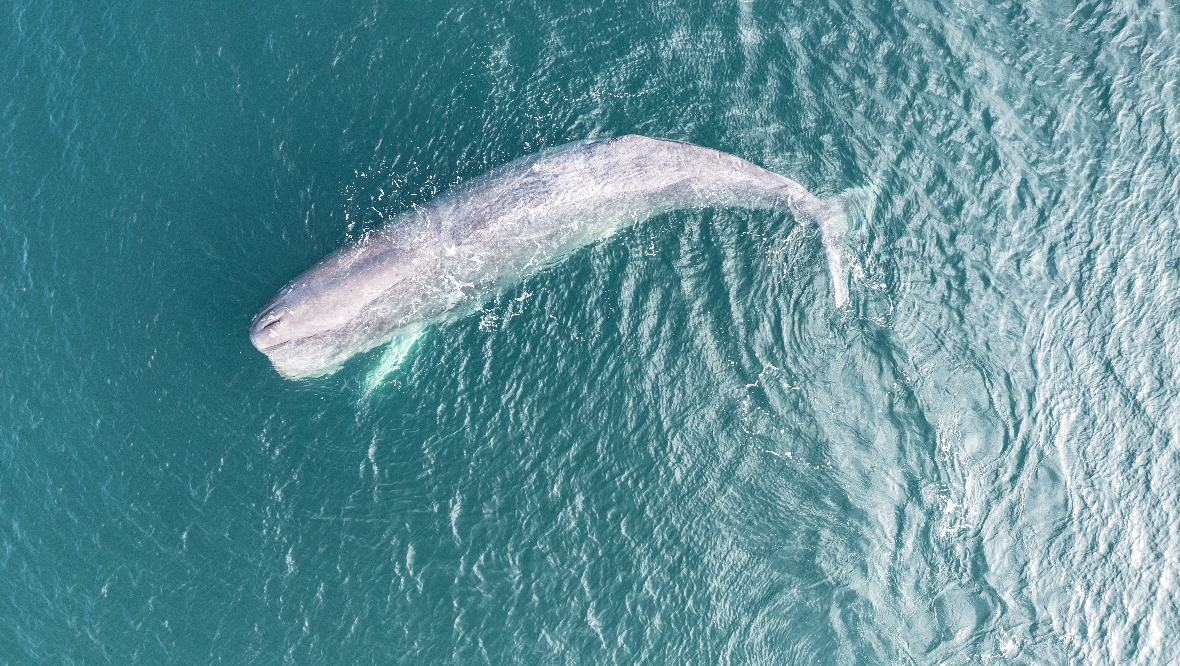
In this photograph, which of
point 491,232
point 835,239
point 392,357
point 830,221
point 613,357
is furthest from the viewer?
point 392,357

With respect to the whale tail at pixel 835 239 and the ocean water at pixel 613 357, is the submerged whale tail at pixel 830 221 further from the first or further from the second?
the ocean water at pixel 613 357

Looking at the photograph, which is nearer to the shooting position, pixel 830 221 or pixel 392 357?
pixel 830 221

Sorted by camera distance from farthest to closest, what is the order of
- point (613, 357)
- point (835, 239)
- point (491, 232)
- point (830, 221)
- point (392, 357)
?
1. point (392, 357)
2. point (491, 232)
3. point (830, 221)
4. point (835, 239)
5. point (613, 357)

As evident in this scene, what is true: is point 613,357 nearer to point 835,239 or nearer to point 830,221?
point 835,239

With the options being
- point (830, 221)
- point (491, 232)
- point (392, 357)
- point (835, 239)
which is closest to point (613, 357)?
point (491, 232)

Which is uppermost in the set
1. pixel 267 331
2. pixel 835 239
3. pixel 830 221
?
pixel 267 331

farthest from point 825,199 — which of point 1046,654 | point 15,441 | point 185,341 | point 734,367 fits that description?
point 15,441

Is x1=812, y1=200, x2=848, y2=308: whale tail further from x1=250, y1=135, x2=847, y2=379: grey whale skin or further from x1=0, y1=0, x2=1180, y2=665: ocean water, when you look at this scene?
x1=0, y1=0, x2=1180, y2=665: ocean water

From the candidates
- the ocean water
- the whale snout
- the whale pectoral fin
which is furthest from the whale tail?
the whale snout
